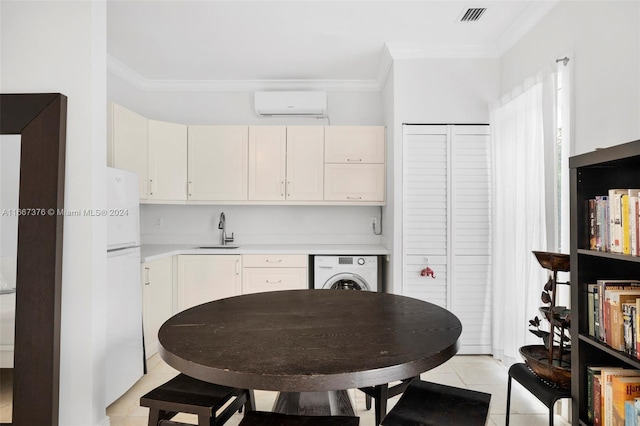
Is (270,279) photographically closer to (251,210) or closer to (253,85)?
(251,210)

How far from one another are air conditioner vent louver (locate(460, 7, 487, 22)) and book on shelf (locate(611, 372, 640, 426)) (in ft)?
7.98

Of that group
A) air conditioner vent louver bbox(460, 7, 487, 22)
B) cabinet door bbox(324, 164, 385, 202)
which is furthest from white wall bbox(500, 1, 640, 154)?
cabinet door bbox(324, 164, 385, 202)

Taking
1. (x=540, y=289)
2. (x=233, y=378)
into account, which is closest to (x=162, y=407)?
(x=233, y=378)

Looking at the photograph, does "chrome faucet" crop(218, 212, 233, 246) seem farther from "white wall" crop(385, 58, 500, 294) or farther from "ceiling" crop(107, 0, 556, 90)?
"white wall" crop(385, 58, 500, 294)

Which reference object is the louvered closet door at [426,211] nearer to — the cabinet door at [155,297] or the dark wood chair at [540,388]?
the dark wood chair at [540,388]

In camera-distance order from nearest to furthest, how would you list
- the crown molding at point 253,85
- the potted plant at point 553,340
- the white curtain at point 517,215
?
the potted plant at point 553,340
the white curtain at point 517,215
the crown molding at point 253,85

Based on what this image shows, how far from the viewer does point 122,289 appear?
2.47 metres

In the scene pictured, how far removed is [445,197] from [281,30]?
6.48 ft

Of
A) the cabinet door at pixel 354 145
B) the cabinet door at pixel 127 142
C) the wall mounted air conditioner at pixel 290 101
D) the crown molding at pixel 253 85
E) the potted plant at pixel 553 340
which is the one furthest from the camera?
the crown molding at pixel 253 85

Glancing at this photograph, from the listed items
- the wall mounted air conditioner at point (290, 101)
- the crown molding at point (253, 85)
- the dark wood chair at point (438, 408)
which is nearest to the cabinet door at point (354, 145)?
the wall mounted air conditioner at point (290, 101)

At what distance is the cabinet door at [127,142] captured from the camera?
2.89 meters

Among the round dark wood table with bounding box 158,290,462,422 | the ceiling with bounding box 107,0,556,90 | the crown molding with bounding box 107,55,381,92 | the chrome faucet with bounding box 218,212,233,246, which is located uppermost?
the ceiling with bounding box 107,0,556,90

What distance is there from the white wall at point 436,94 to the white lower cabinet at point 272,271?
2.98 feet

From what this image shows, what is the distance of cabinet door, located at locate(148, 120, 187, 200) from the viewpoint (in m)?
3.54
